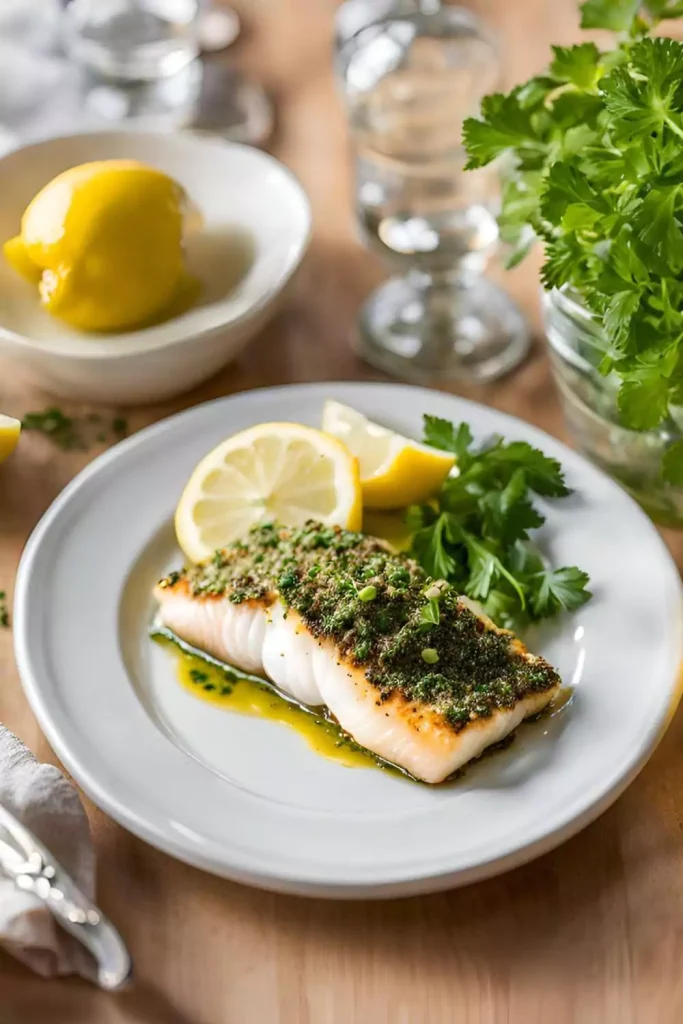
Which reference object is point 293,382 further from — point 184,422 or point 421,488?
point 421,488

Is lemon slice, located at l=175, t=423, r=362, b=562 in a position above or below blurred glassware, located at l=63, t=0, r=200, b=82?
below

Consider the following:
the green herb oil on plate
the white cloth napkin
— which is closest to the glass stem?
the green herb oil on plate

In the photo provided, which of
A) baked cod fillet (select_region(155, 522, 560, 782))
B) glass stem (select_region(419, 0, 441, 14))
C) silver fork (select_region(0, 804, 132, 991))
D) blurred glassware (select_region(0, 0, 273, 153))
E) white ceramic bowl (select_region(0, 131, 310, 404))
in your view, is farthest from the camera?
blurred glassware (select_region(0, 0, 273, 153))

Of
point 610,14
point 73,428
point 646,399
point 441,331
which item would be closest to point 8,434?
point 73,428

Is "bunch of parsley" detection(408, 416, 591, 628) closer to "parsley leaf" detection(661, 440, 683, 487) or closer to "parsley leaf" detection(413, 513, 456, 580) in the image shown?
"parsley leaf" detection(413, 513, 456, 580)

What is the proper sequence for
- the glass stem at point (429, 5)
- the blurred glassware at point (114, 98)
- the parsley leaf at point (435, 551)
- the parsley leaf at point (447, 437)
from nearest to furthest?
the parsley leaf at point (435, 551) < the parsley leaf at point (447, 437) < the glass stem at point (429, 5) < the blurred glassware at point (114, 98)

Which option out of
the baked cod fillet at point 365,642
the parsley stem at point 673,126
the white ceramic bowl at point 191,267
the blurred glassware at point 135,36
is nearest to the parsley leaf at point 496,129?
the parsley stem at point 673,126

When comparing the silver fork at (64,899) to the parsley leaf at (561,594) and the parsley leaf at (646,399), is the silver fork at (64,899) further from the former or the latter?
the parsley leaf at (646,399)

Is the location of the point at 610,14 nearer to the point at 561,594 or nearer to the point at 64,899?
the point at 561,594
